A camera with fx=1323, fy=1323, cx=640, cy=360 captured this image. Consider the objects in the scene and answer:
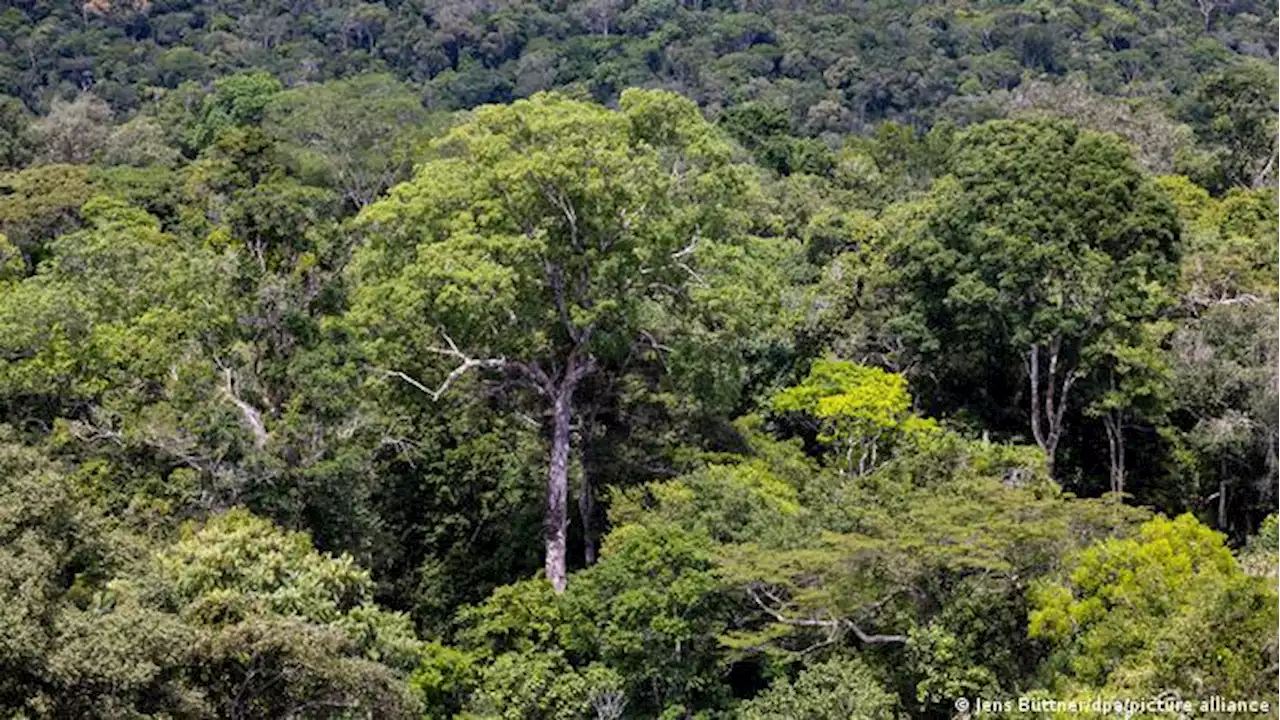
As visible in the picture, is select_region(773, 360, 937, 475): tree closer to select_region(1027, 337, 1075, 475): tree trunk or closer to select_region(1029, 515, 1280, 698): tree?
select_region(1027, 337, 1075, 475): tree trunk

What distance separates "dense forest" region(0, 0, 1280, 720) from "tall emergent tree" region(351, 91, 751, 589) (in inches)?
2.7

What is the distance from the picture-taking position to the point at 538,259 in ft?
61.8

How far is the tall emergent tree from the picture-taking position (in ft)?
60.6

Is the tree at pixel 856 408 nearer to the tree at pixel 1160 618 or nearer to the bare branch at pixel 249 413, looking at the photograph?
the tree at pixel 1160 618

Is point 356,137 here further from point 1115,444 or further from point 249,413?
point 1115,444

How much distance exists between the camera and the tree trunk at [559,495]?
19156mm

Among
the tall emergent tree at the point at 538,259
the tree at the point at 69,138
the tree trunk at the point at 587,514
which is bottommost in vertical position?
the tree at the point at 69,138

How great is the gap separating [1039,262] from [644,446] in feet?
24.9

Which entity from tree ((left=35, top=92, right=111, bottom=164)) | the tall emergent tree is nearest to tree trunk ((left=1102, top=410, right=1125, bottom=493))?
the tall emergent tree

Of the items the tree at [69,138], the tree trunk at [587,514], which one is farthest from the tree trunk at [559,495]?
the tree at [69,138]

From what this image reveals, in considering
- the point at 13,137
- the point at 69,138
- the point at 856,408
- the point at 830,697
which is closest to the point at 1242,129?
the point at 856,408

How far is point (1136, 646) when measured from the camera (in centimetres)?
1311

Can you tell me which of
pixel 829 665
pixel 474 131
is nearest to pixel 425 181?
pixel 474 131

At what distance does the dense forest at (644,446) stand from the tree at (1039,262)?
0.26ft
